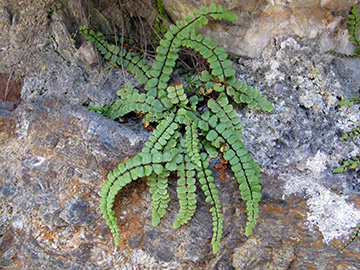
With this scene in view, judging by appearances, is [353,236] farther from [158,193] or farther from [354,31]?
[354,31]

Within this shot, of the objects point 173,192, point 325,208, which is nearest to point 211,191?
point 173,192

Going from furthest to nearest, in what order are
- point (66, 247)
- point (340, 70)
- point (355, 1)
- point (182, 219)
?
1. point (340, 70)
2. point (355, 1)
3. point (66, 247)
4. point (182, 219)

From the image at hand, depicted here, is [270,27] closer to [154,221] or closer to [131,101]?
[131,101]

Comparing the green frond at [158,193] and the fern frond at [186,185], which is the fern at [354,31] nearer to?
the fern frond at [186,185]

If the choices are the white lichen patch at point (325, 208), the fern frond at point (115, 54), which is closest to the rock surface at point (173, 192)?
the white lichen patch at point (325, 208)

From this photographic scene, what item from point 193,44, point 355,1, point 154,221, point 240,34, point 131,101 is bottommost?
point 154,221

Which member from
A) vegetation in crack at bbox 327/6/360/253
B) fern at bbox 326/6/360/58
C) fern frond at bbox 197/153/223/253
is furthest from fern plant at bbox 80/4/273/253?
fern at bbox 326/6/360/58

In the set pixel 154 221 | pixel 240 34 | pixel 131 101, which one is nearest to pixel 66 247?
pixel 154 221
